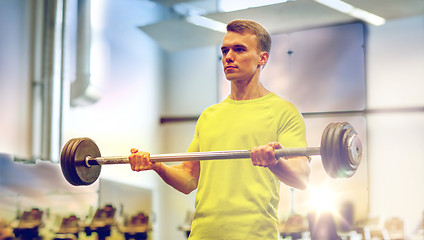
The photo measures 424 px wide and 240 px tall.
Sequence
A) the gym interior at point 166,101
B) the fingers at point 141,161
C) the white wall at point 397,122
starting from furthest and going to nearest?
the white wall at point 397,122 < the gym interior at point 166,101 < the fingers at point 141,161

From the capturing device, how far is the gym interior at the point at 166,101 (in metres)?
6.34

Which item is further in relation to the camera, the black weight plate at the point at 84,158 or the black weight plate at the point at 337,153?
the black weight plate at the point at 84,158

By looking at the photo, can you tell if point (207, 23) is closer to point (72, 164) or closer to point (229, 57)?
point (72, 164)

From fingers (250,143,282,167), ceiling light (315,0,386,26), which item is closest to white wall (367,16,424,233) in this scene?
ceiling light (315,0,386,26)

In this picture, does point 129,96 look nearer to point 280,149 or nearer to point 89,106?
point 89,106

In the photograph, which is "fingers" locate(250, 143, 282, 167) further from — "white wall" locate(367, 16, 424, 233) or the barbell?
"white wall" locate(367, 16, 424, 233)

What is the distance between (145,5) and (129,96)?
6.04ft

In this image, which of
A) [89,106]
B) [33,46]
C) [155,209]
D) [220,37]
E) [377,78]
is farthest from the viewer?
[155,209]

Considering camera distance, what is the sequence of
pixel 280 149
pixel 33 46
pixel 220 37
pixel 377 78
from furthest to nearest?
pixel 220 37 < pixel 377 78 < pixel 33 46 < pixel 280 149

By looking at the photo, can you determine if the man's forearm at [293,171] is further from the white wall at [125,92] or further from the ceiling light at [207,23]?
the ceiling light at [207,23]

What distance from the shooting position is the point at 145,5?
9.28 meters

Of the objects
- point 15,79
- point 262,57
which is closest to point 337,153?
point 262,57

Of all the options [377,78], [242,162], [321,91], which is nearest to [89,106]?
[321,91]

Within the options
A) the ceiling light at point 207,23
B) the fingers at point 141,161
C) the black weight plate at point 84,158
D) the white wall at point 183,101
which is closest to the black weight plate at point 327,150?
the fingers at point 141,161
